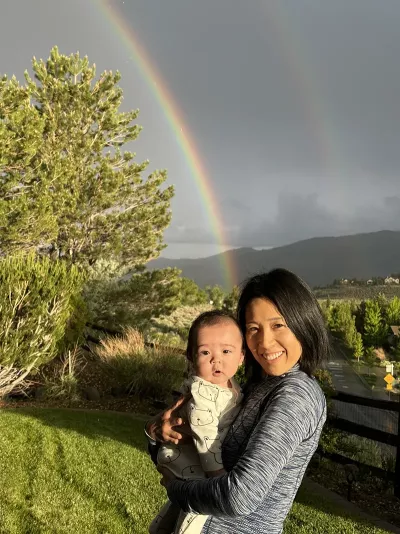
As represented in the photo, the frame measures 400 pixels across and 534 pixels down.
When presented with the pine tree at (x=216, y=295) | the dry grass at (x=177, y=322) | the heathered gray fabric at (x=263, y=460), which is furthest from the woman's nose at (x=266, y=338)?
the pine tree at (x=216, y=295)

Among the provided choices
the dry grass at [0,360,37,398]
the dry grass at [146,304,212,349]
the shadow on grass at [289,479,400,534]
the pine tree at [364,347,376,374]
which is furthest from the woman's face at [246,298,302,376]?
the pine tree at [364,347,376,374]

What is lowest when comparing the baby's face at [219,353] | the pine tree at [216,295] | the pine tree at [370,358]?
the pine tree at [370,358]

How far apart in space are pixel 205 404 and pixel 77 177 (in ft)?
68.6

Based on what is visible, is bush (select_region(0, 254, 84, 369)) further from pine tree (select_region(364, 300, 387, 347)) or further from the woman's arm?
pine tree (select_region(364, 300, 387, 347))

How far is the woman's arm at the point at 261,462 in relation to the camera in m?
1.17

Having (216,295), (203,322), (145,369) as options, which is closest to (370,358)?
(216,295)

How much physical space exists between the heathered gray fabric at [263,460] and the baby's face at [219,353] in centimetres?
16

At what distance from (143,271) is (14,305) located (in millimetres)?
14915

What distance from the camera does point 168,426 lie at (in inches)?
58.4

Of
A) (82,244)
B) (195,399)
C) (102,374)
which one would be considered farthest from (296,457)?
(82,244)

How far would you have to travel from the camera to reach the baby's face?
1.57 meters

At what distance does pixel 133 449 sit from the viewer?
6.69m

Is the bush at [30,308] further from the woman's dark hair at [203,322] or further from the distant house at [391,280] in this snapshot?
the distant house at [391,280]

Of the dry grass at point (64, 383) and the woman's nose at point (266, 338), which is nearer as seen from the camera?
the woman's nose at point (266, 338)
